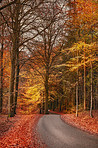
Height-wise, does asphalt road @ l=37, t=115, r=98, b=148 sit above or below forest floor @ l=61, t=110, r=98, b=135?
above

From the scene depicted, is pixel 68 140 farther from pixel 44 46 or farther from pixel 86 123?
pixel 44 46

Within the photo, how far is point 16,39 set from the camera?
1005 cm

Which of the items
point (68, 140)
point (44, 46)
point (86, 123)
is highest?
point (44, 46)

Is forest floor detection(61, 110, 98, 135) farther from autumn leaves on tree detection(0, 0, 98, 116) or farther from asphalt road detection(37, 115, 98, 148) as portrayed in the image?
autumn leaves on tree detection(0, 0, 98, 116)

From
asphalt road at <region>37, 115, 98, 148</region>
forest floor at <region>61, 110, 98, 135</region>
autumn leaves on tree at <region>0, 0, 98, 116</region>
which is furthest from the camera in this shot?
autumn leaves on tree at <region>0, 0, 98, 116</region>

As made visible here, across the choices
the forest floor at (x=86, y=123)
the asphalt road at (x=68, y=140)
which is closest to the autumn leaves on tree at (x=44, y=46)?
the forest floor at (x=86, y=123)

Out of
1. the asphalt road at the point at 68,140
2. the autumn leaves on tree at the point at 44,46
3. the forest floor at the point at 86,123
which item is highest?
the autumn leaves on tree at the point at 44,46

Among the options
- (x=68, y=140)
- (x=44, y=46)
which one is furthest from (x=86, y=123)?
(x=44, y=46)

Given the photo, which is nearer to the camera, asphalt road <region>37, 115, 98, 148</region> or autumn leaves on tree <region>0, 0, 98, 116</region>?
asphalt road <region>37, 115, 98, 148</region>

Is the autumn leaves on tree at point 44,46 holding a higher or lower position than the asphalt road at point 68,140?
higher

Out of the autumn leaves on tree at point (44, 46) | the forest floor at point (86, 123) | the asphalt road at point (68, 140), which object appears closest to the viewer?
the asphalt road at point (68, 140)

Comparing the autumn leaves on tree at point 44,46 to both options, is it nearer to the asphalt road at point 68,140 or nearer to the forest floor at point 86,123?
the forest floor at point 86,123

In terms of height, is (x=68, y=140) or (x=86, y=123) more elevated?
(x=68, y=140)

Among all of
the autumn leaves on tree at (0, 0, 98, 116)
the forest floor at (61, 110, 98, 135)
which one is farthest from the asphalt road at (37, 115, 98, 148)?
the autumn leaves on tree at (0, 0, 98, 116)
